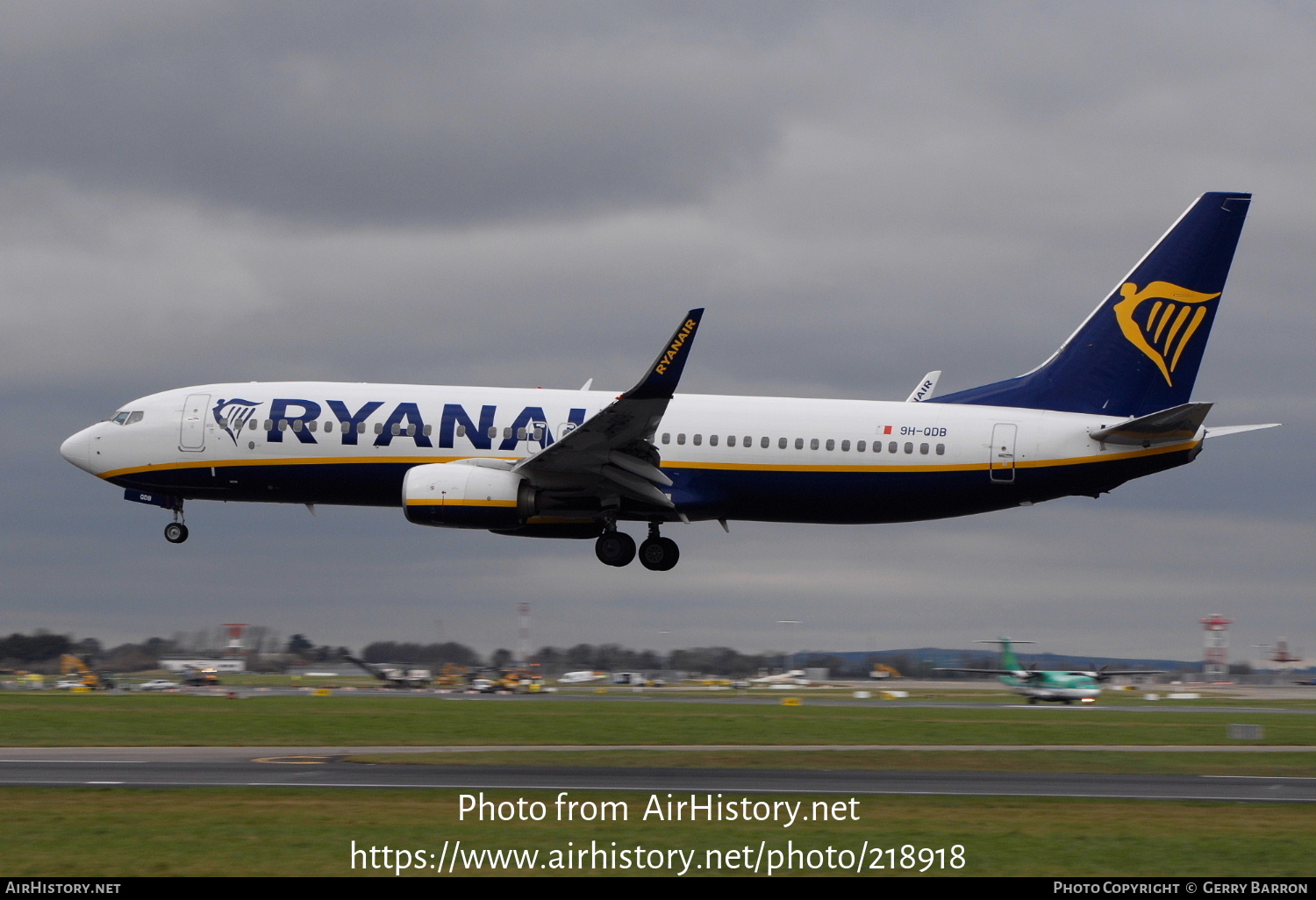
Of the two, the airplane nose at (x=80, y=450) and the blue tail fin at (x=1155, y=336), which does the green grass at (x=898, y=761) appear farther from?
the airplane nose at (x=80, y=450)

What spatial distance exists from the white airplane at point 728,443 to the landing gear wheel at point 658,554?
5 centimetres

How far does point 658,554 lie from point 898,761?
11.0 m

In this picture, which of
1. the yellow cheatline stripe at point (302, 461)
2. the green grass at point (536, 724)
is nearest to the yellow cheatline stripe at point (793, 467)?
the yellow cheatline stripe at point (302, 461)

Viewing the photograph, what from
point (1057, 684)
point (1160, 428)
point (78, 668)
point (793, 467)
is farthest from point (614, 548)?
→ point (78, 668)

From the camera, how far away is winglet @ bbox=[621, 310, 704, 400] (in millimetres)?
37312

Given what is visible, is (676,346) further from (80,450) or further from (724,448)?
(80,450)

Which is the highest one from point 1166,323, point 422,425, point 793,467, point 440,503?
point 1166,323

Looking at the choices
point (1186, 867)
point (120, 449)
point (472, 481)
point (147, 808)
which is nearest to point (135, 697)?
point (120, 449)

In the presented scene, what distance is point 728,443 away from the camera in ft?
138

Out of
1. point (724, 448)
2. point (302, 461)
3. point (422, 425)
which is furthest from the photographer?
point (302, 461)

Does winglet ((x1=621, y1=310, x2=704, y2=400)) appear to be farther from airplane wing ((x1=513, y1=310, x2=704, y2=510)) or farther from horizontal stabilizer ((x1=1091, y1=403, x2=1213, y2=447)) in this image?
horizontal stabilizer ((x1=1091, y1=403, x2=1213, y2=447))

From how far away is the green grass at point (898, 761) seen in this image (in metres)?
34.2

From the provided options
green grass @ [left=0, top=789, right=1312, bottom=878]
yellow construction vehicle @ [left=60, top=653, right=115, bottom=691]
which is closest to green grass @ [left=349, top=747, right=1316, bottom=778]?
green grass @ [left=0, top=789, right=1312, bottom=878]
